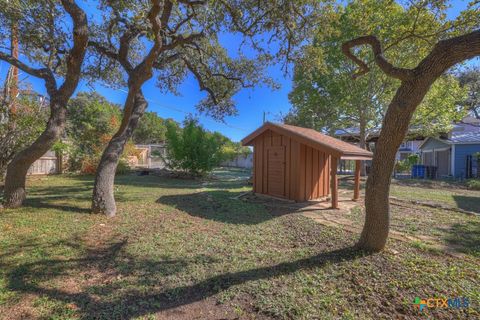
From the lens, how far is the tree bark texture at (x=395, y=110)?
2.43m

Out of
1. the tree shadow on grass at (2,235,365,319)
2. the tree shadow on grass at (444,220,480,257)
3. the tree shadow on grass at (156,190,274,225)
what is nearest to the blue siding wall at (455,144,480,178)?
the tree shadow on grass at (444,220,480,257)

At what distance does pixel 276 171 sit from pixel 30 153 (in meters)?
6.34

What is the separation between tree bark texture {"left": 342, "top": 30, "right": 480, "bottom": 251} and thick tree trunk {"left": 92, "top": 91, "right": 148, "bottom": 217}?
5.06m

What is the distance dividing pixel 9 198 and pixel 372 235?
7426 millimetres

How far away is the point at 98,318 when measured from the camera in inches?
80.7

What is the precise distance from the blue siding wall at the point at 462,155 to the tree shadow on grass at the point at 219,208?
15.2 meters

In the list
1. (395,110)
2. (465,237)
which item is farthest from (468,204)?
(395,110)

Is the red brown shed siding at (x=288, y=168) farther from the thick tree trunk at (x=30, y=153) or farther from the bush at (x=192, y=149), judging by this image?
the thick tree trunk at (x=30, y=153)

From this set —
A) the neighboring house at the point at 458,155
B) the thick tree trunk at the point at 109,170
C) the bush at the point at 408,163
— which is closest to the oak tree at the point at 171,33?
the thick tree trunk at the point at 109,170

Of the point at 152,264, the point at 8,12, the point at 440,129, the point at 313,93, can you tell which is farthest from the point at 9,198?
the point at 440,129

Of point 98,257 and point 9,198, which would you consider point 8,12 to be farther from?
point 98,257

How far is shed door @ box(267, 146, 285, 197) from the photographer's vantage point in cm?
725

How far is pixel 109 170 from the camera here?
17.6ft

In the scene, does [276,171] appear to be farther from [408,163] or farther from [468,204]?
[408,163]
